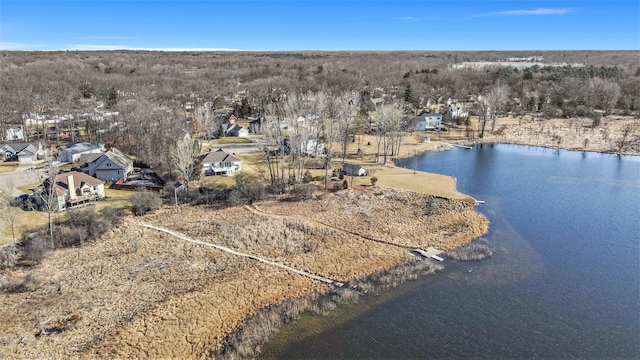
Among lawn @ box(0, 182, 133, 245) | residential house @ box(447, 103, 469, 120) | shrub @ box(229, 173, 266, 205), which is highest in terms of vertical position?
residential house @ box(447, 103, 469, 120)

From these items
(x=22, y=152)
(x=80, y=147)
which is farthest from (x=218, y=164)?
(x=22, y=152)

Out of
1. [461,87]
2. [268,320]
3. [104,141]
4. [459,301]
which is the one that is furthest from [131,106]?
[461,87]

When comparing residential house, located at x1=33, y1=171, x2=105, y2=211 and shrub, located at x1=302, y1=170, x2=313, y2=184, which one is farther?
shrub, located at x1=302, y1=170, x2=313, y2=184

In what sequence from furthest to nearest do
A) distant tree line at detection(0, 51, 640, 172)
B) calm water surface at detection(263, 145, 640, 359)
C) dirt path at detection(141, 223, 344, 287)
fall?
distant tree line at detection(0, 51, 640, 172) → dirt path at detection(141, 223, 344, 287) → calm water surface at detection(263, 145, 640, 359)

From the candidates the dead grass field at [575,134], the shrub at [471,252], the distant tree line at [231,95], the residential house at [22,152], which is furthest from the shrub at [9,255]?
the dead grass field at [575,134]

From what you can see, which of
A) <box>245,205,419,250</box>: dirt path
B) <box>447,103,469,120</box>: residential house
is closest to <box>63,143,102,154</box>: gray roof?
<box>245,205,419,250</box>: dirt path

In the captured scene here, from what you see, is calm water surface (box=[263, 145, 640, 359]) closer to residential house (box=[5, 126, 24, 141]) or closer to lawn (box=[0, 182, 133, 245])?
lawn (box=[0, 182, 133, 245])
